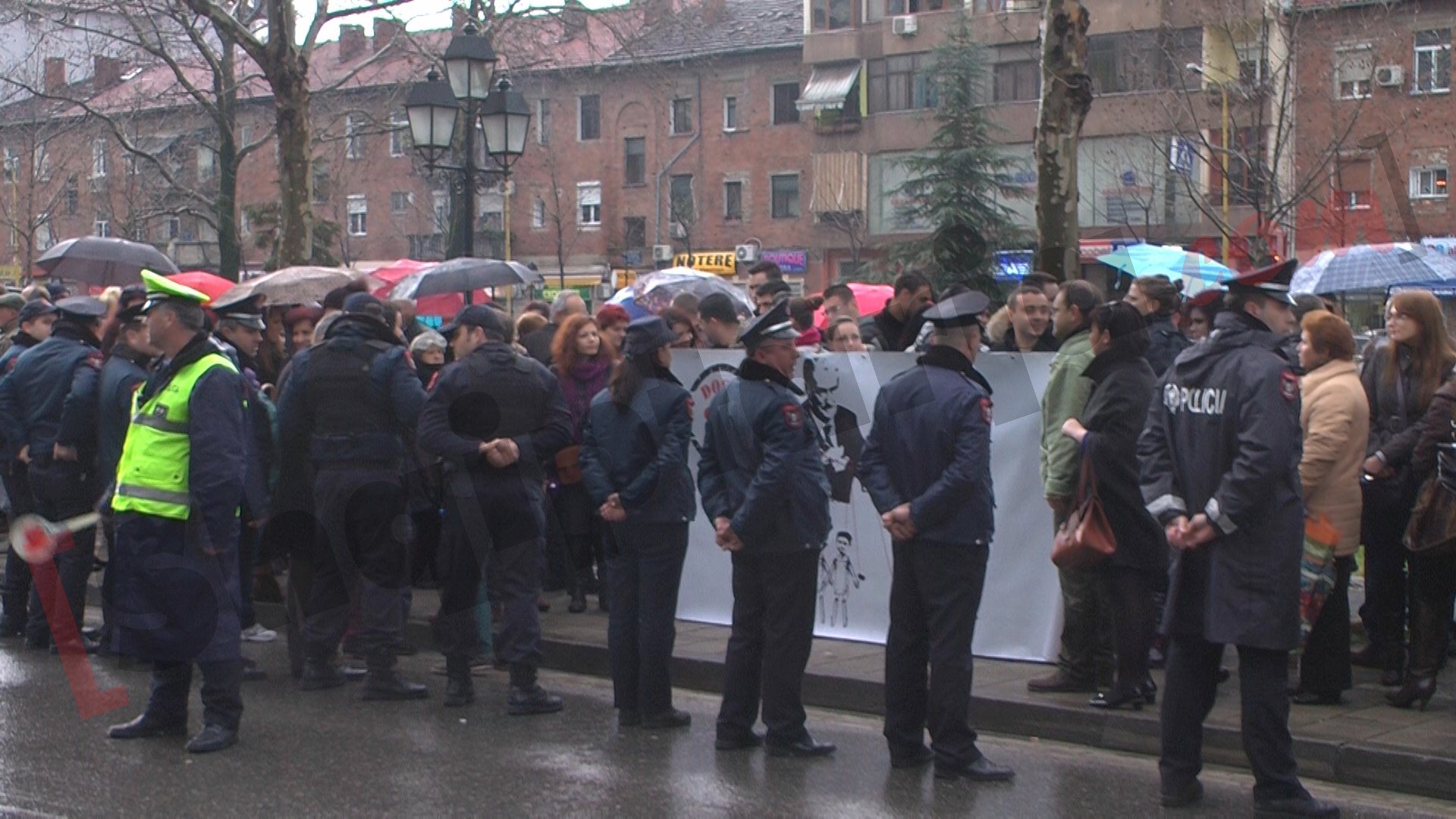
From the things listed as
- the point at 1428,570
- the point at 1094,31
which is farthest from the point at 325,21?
the point at 1094,31

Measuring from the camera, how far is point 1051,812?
6293 mm

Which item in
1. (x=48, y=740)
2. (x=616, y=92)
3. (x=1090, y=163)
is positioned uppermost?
(x=616, y=92)

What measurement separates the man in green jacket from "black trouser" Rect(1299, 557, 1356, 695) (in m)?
0.91

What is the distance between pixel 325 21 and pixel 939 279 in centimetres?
1360

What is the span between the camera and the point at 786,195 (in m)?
56.4

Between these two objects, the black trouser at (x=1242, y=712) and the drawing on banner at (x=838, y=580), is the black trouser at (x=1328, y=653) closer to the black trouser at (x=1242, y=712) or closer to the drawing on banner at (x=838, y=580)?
the black trouser at (x=1242, y=712)

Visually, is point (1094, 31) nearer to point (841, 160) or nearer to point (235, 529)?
point (841, 160)

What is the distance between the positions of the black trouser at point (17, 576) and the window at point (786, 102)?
155ft

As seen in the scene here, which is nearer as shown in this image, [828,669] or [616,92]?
[828,669]

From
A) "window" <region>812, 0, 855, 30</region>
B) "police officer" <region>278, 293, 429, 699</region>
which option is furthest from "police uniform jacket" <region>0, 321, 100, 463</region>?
"window" <region>812, 0, 855, 30</region>

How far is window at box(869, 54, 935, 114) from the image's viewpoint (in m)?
51.9

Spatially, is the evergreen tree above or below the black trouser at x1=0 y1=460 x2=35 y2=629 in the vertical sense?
above

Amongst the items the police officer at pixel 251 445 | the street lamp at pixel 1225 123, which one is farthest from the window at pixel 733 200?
the police officer at pixel 251 445

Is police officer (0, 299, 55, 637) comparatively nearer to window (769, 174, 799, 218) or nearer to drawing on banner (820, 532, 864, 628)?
drawing on banner (820, 532, 864, 628)
